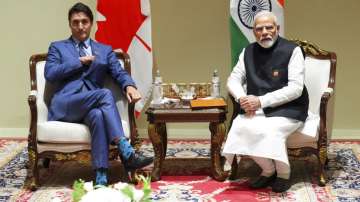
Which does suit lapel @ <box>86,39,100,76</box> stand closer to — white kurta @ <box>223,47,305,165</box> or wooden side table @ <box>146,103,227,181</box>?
wooden side table @ <box>146,103,227,181</box>

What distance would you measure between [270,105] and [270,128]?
196 millimetres

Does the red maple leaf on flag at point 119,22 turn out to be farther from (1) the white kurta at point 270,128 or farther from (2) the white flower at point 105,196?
(2) the white flower at point 105,196

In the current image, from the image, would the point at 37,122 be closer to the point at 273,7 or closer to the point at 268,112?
the point at 268,112

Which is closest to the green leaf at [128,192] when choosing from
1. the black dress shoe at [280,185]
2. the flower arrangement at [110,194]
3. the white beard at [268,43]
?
the flower arrangement at [110,194]

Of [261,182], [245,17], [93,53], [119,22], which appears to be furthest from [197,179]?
[119,22]

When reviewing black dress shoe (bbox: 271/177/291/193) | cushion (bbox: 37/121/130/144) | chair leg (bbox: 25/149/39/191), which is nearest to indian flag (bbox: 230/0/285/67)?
black dress shoe (bbox: 271/177/291/193)

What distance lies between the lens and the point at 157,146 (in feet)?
13.5

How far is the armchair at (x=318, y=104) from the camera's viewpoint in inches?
153

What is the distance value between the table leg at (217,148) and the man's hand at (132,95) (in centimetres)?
56

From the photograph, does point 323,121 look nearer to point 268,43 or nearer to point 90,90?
point 268,43

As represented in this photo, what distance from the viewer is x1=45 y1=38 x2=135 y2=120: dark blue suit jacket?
405 cm

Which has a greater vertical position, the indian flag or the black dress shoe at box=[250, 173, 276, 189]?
the indian flag

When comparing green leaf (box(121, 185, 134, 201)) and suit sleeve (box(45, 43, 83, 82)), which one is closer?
green leaf (box(121, 185, 134, 201))

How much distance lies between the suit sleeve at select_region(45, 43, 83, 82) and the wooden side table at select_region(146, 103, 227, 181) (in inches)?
24.5
